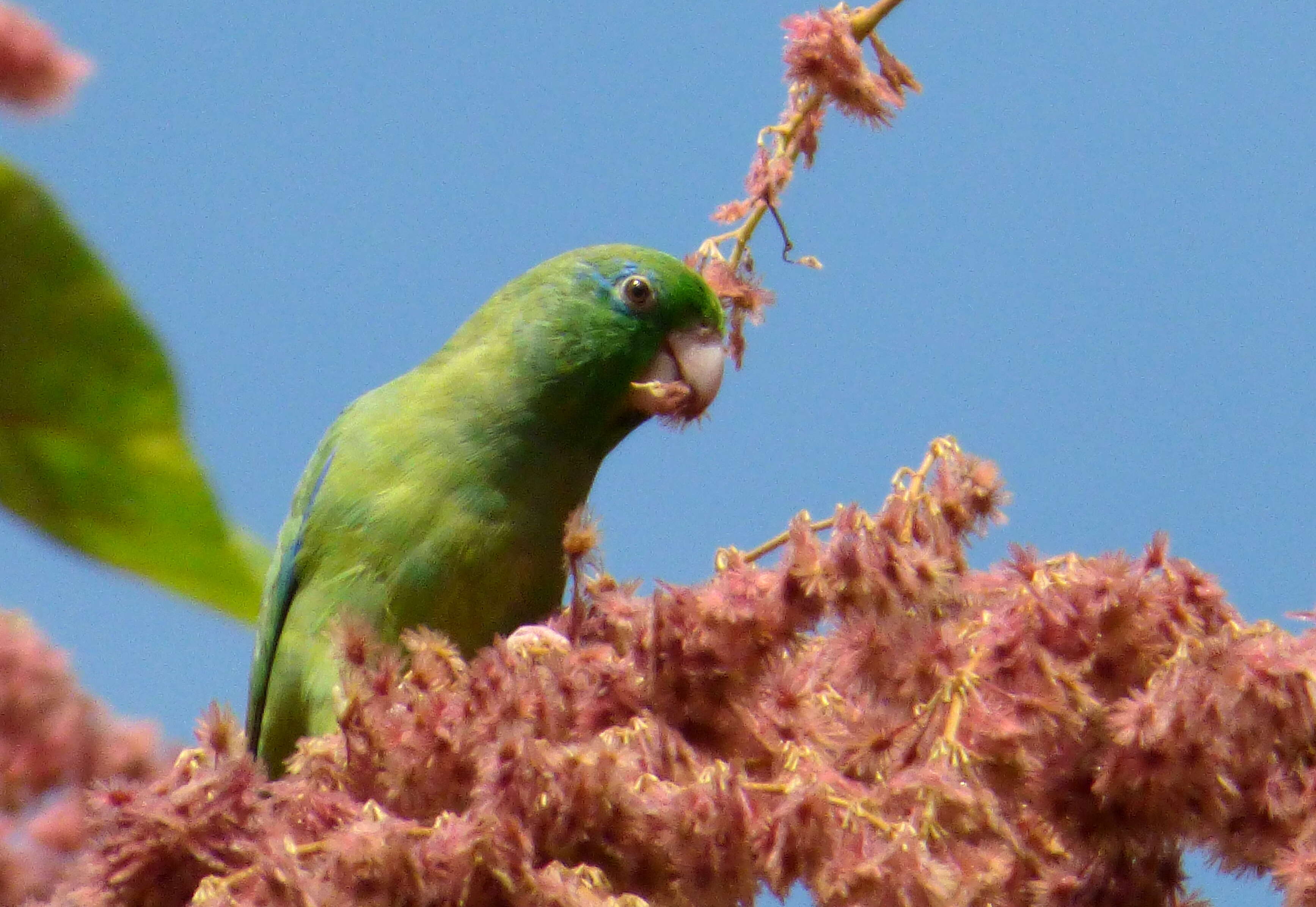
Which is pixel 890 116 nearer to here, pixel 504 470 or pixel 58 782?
pixel 504 470

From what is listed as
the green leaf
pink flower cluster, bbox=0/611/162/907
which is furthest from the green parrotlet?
the green leaf

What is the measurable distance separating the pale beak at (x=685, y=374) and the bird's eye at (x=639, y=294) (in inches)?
3.9

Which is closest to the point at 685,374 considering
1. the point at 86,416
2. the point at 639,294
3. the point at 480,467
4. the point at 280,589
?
the point at 639,294

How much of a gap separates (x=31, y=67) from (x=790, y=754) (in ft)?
5.88

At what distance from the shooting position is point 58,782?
11.3 feet

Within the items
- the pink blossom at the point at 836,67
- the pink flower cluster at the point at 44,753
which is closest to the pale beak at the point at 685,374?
the pink blossom at the point at 836,67

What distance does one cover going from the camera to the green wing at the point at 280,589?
3748 mm

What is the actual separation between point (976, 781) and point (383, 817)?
2.36 feet

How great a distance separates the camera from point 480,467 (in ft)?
11.9

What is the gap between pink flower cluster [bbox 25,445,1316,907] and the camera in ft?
5.51

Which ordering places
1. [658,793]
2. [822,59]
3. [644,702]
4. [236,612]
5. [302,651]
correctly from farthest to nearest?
[302,651], [236,612], [822,59], [644,702], [658,793]

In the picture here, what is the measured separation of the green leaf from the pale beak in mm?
1188

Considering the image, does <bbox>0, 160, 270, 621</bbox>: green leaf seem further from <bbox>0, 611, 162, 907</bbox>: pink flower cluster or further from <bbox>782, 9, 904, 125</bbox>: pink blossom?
<bbox>782, 9, 904, 125</bbox>: pink blossom

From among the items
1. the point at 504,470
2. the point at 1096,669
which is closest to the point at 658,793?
the point at 1096,669
